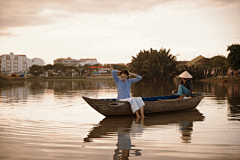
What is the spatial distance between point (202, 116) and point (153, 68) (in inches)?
1540

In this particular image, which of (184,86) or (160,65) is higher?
(160,65)

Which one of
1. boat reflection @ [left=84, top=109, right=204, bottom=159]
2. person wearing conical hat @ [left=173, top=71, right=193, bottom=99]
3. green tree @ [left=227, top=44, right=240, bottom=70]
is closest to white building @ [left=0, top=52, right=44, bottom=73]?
green tree @ [left=227, top=44, right=240, bottom=70]

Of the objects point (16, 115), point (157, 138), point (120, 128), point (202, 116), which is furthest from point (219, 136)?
point (16, 115)

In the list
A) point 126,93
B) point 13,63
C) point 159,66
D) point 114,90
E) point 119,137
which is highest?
point 13,63

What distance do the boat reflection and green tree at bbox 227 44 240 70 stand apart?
29.6 metres

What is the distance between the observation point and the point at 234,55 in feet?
121

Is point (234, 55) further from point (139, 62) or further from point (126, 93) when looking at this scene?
point (126, 93)

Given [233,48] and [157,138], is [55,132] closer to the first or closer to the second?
[157,138]

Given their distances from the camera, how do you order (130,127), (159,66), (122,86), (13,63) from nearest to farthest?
(130,127), (122,86), (159,66), (13,63)

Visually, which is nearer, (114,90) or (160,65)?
(114,90)

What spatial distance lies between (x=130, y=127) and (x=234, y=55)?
111 ft

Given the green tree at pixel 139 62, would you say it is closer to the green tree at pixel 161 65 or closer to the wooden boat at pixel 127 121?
the green tree at pixel 161 65

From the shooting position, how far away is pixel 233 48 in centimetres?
3662

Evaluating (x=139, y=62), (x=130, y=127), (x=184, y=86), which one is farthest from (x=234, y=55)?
(x=130, y=127)
